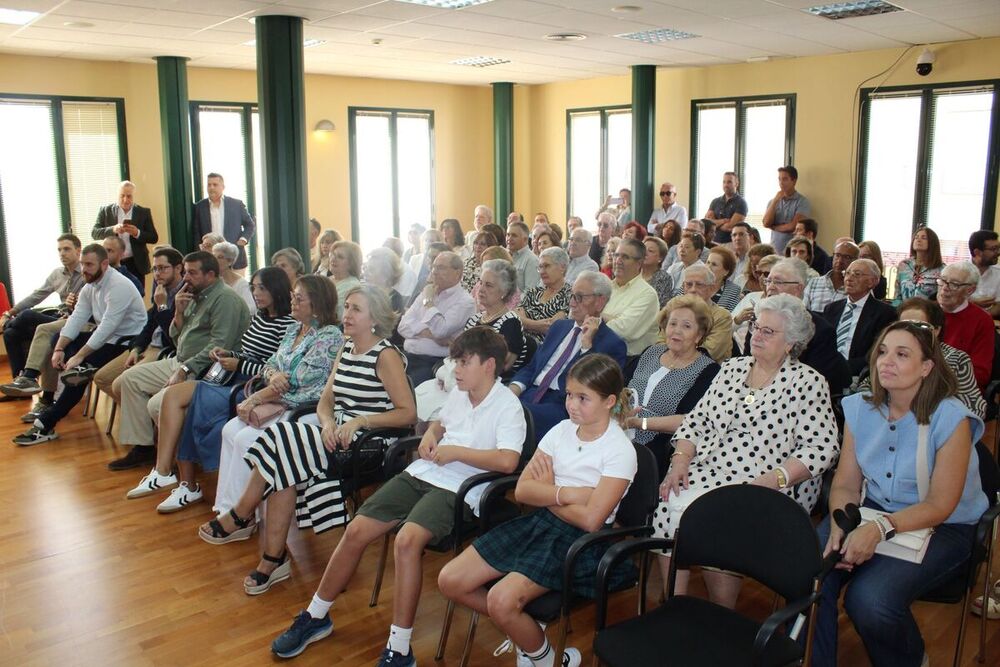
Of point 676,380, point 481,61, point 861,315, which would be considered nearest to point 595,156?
point 481,61

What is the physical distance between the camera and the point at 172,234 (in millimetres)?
9719

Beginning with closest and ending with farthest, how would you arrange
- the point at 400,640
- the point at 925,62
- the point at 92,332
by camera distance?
the point at 400,640 → the point at 92,332 → the point at 925,62

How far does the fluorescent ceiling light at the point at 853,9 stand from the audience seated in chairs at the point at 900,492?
5.18 meters

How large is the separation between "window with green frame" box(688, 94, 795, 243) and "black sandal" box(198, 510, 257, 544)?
8.42 meters

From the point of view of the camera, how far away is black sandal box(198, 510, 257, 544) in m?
4.14

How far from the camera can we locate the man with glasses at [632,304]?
15.8 ft

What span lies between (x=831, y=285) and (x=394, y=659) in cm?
403

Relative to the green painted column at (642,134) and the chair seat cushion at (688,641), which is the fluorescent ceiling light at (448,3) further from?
the chair seat cushion at (688,641)

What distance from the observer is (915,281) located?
20.6ft

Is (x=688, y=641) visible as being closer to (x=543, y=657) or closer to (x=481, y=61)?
(x=543, y=657)

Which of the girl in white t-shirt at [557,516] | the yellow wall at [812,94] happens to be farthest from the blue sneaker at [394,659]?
the yellow wall at [812,94]

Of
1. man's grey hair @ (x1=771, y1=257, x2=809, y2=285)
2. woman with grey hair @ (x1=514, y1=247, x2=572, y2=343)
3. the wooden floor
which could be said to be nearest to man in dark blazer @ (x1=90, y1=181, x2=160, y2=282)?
the wooden floor

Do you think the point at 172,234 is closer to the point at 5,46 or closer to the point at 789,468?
the point at 5,46

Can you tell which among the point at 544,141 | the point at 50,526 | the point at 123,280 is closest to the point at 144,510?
the point at 50,526
